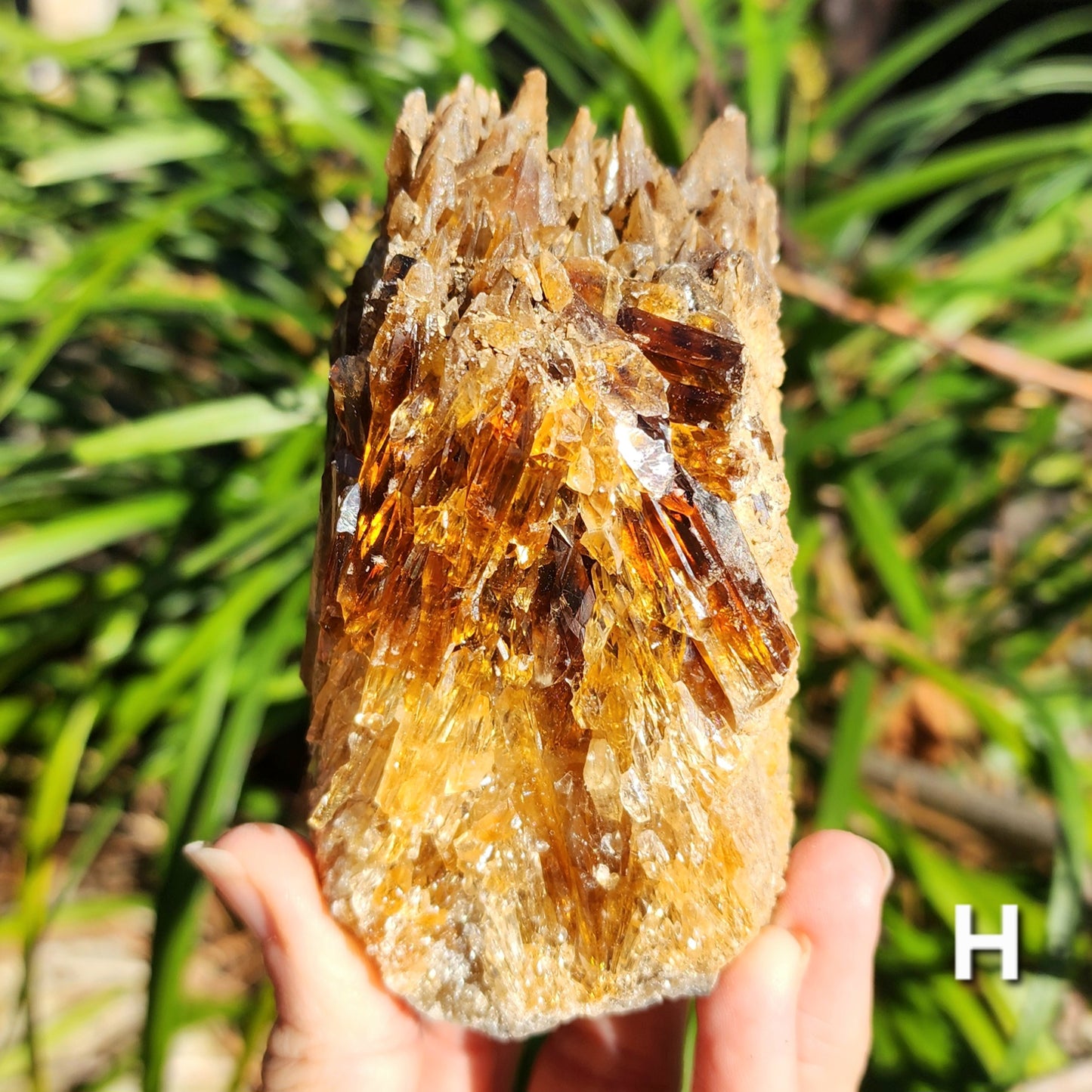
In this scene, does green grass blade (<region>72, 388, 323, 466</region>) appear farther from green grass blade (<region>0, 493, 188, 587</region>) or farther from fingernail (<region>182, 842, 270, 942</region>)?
fingernail (<region>182, 842, 270, 942</region>)

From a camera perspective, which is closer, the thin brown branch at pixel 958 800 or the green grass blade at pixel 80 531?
the green grass blade at pixel 80 531

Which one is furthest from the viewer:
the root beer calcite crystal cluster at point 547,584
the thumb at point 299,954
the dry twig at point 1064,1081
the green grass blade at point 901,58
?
the green grass blade at point 901,58

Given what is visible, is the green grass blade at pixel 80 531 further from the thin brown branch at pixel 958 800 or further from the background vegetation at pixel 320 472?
the thin brown branch at pixel 958 800

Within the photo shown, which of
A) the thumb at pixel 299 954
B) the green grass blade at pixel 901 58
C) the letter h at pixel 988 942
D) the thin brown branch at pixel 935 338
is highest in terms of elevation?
the green grass blade at pixel 901 58

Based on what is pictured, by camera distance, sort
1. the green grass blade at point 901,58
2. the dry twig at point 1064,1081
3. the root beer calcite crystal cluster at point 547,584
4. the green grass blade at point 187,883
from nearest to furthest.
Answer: the root beer calcite crystal cluster at point 547,584 < the green grass blade at point 187,883 < the dry twig at point 1064,1081 < the green grass blade at point 901,58

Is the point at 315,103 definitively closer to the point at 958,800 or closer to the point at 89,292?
the point at 89,292

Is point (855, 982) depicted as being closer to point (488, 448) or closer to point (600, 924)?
point (600, 924)

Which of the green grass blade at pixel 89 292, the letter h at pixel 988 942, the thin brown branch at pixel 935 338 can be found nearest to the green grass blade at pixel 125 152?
the green grass blade at pixel 89 292
